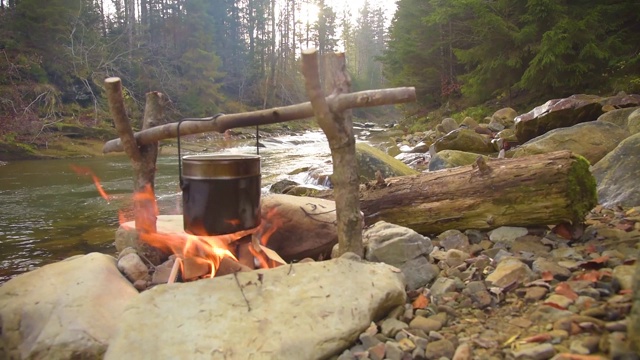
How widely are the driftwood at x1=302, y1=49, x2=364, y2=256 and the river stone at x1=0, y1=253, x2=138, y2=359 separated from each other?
1714mm

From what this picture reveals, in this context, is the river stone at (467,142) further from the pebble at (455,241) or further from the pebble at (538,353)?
the pebble at (538,353)

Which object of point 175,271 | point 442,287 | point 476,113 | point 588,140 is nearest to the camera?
point 442,287

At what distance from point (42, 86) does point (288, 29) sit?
34912 mm

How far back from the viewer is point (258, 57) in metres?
43.9

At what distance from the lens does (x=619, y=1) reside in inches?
485

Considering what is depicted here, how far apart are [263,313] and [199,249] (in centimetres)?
128

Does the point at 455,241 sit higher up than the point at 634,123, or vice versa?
the point at 634,123

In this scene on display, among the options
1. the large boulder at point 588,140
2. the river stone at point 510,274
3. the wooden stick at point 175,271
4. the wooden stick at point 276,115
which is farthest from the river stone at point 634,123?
the wooden stick at point 175,271

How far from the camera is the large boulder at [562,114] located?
27.1 ft

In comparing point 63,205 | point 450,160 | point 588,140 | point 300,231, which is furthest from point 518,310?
point 63,205

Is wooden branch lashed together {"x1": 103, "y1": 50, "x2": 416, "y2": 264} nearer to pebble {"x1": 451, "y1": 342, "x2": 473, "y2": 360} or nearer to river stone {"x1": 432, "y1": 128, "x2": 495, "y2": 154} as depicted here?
pebble {"x1": 451, "y1": 342, "x2": 473, "y2": 360}

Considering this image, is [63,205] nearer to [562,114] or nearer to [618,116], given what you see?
Answer: [562,114]

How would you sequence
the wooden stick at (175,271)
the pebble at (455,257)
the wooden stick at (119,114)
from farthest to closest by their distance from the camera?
1. the wooden stick at (119,114)
2. the pebble at (455,257)
3. the wooden stick at (175,271)

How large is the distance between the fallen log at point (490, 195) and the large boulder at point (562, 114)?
15.9 ft
